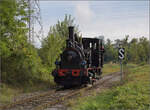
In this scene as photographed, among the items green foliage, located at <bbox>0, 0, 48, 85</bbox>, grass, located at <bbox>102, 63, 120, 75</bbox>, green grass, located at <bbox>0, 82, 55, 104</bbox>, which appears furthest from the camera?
grass, located at <bbox>102, 63, 120, 75</bbox>

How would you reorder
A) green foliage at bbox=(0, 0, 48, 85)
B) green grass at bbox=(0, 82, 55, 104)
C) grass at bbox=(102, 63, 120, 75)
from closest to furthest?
green grass at bbox=(0, 82, 55, 104) → green foliage at bbox=(0, 0, 48, 85) → grass at bbox=(102, 63, 120, 75)

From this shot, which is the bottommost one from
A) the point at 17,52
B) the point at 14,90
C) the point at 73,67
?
the point at 14,90

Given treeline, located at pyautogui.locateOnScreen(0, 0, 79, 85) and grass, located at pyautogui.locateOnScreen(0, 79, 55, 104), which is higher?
treeline, located at pyautogui.locateOnScreen(0, 0, 79, 85)

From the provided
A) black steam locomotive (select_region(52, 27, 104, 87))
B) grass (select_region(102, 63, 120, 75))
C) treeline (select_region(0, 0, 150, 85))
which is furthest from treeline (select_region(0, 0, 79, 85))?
grass (select_region(102, 63, 120, 75))

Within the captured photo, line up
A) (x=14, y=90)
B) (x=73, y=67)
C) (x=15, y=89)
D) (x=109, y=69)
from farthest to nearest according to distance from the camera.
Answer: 1. (x=109, y=69)
2. (x=73, y=67)
3. (x=15, y=89)
4. (x=14, y=90)

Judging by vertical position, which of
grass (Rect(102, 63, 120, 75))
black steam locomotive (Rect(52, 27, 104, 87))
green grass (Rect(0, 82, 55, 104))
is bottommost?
grass (Rect(102, 63, 120, 75))

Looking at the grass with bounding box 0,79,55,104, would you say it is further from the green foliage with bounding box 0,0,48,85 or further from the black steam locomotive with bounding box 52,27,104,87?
the black steam locomotive with bounding box 52,27,104,87

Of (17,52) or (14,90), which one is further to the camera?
(17,52)

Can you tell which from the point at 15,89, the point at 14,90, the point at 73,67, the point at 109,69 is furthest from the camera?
the point at 109,69

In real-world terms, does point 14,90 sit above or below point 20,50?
below

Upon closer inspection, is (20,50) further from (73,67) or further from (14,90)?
(73,67)

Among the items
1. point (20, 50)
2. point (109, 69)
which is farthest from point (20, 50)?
point (109, 69)

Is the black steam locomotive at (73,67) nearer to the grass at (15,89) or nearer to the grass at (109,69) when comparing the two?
the grass at (15,89)

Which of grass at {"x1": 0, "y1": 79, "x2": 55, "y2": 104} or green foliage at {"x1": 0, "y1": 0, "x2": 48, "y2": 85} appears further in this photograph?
green foliage at {"x1": 0, "y1": 0, "x2": 48, "y2": 85}
